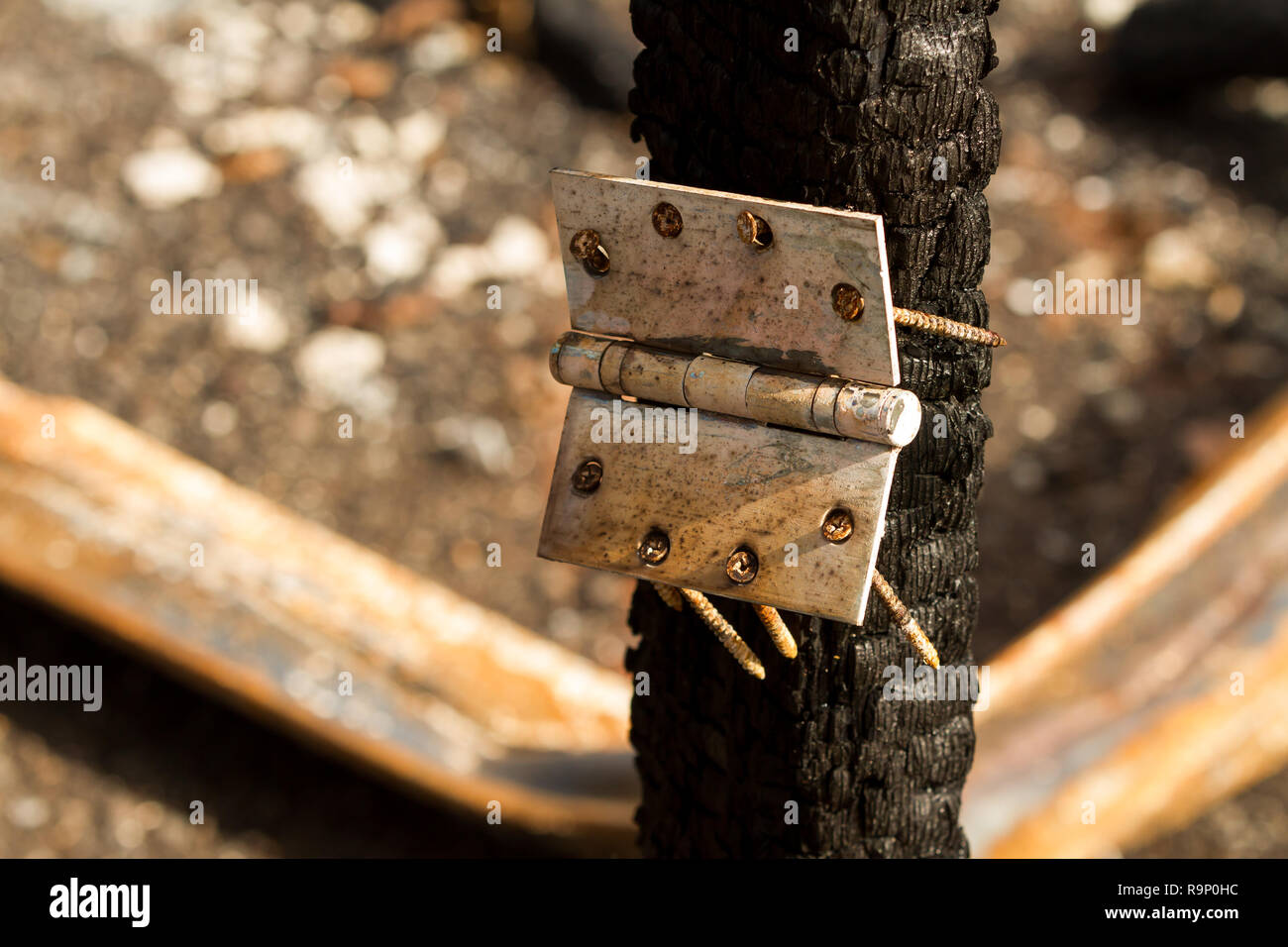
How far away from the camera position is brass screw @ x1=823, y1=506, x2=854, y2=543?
65cm

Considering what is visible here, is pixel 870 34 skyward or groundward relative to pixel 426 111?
→ groundward

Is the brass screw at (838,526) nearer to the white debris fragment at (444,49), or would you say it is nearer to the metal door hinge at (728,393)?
the metal door hinge at (728,393)

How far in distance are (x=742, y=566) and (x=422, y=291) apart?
199 centimetres

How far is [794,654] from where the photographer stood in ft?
2.39

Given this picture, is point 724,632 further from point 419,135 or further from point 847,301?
point 419,135

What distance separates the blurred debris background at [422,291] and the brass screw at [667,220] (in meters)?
1.14

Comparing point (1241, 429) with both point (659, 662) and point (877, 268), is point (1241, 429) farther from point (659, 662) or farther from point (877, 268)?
point (877, 268)

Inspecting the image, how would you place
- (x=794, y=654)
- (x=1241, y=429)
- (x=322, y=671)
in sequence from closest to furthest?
1. (x=794, y=654)
2. (x=322, y=671)
3. (x=1241, y=429)

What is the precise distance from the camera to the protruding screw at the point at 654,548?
687 mm

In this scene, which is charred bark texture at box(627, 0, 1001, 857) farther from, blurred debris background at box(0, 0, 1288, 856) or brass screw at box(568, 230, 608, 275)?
blurred debris background at box(0, 0, 1288, 856)

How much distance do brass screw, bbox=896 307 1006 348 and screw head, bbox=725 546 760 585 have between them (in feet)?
0.43

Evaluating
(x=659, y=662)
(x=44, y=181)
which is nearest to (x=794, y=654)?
(x=659, y=662)

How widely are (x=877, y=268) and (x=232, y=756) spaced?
1.38m

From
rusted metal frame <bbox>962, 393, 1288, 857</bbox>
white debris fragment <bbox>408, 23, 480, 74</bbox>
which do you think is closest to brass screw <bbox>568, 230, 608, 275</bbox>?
rusted metal frame <bbox>962, 393, 1288, 857</bbox>
